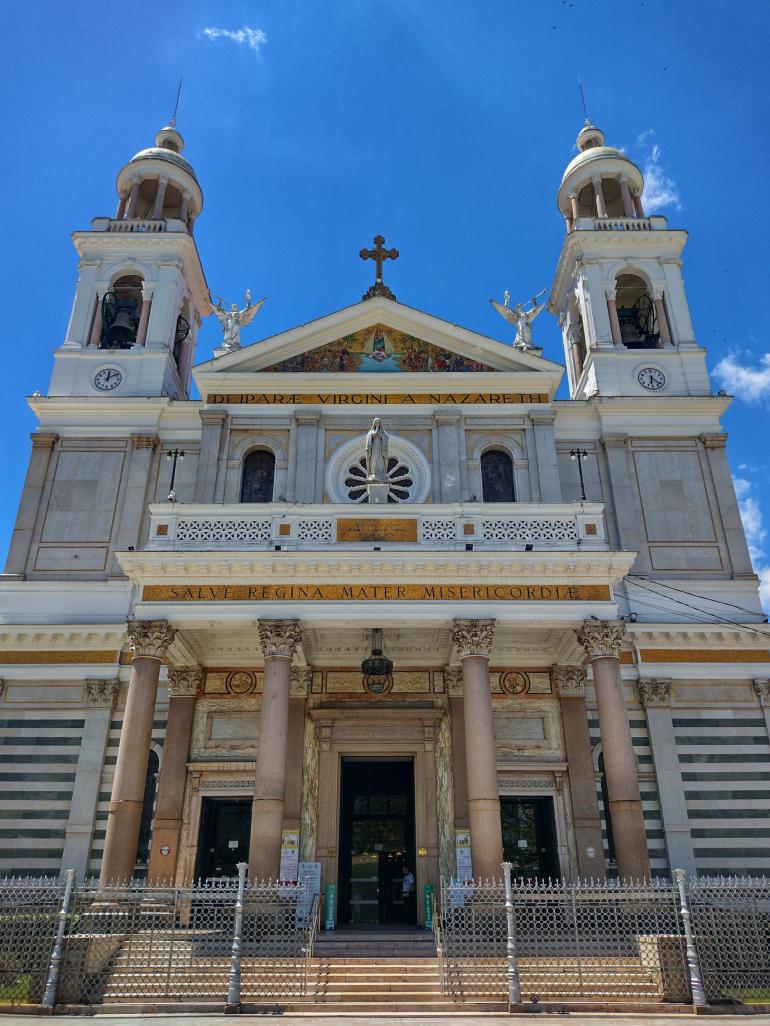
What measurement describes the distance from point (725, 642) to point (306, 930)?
43.6 ft

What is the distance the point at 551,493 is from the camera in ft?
73.8

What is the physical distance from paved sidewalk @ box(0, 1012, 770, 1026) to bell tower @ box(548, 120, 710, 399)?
59.6ft

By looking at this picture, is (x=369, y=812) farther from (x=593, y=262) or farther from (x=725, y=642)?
(x=593, y=262)

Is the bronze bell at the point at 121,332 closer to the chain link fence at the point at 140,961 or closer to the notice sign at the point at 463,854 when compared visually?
the chain link fence at the point at 140,961

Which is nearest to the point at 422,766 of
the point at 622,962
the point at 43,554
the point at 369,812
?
the point at 369,812

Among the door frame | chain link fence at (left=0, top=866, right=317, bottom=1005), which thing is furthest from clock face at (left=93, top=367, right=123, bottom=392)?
chain link fence at (left=0, top=866, right=317, bottom=1005)

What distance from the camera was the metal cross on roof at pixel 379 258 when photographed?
988 inches

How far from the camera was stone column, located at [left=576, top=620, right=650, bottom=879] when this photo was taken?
51.7 feet

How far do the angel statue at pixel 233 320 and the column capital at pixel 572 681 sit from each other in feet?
45.6

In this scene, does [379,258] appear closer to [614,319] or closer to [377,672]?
[614,319]

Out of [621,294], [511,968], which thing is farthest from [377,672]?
[621,294]

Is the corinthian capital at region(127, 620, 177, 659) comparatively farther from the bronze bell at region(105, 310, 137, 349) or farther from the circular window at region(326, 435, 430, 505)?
the bronze bell at region(105, 310, 137, 349)

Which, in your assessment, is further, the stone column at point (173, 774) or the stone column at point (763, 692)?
the stone column at point (763, 692)

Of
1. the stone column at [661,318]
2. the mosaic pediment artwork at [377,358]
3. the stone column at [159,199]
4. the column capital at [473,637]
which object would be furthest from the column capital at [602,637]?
the stone column at [159,199]
